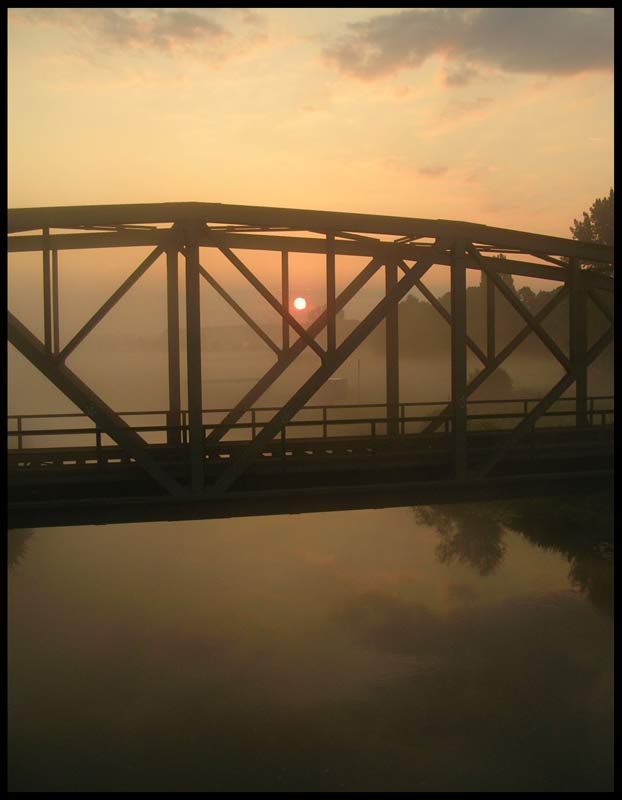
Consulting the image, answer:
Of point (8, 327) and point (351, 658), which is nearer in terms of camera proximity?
point (8, 327)

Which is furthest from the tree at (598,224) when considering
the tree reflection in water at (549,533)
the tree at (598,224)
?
the tree reflection in water at (549,533)

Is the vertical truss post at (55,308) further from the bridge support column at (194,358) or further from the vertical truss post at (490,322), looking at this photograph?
the vertical truss post at (490,322)

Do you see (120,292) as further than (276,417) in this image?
Yes

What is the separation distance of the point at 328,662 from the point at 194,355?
19.5 metres

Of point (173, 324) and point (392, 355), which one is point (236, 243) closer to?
point (173, 324)

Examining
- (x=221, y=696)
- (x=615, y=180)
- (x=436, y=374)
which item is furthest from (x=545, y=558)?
(x=436, y=374)

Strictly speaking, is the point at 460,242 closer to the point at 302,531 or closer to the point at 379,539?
the point at 379,539

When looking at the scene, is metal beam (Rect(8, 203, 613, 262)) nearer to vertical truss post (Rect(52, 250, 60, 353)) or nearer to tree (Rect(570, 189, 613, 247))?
vertical truss post (Rect(52, 250, 60, 353))

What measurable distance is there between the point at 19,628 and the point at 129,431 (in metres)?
24.9

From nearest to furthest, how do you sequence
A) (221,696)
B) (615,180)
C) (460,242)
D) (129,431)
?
1. (615,180)
2. (129,431)
3. (460,242)
4. (221,696)

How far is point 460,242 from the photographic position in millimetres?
13445

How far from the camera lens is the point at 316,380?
1225 cm

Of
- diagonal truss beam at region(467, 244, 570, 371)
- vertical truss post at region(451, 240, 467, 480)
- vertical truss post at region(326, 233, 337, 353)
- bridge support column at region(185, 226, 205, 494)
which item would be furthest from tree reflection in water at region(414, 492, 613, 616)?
bridge support column at region(185, 226, 205, 494)

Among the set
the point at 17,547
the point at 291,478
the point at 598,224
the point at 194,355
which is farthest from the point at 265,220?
the point at 598,224
